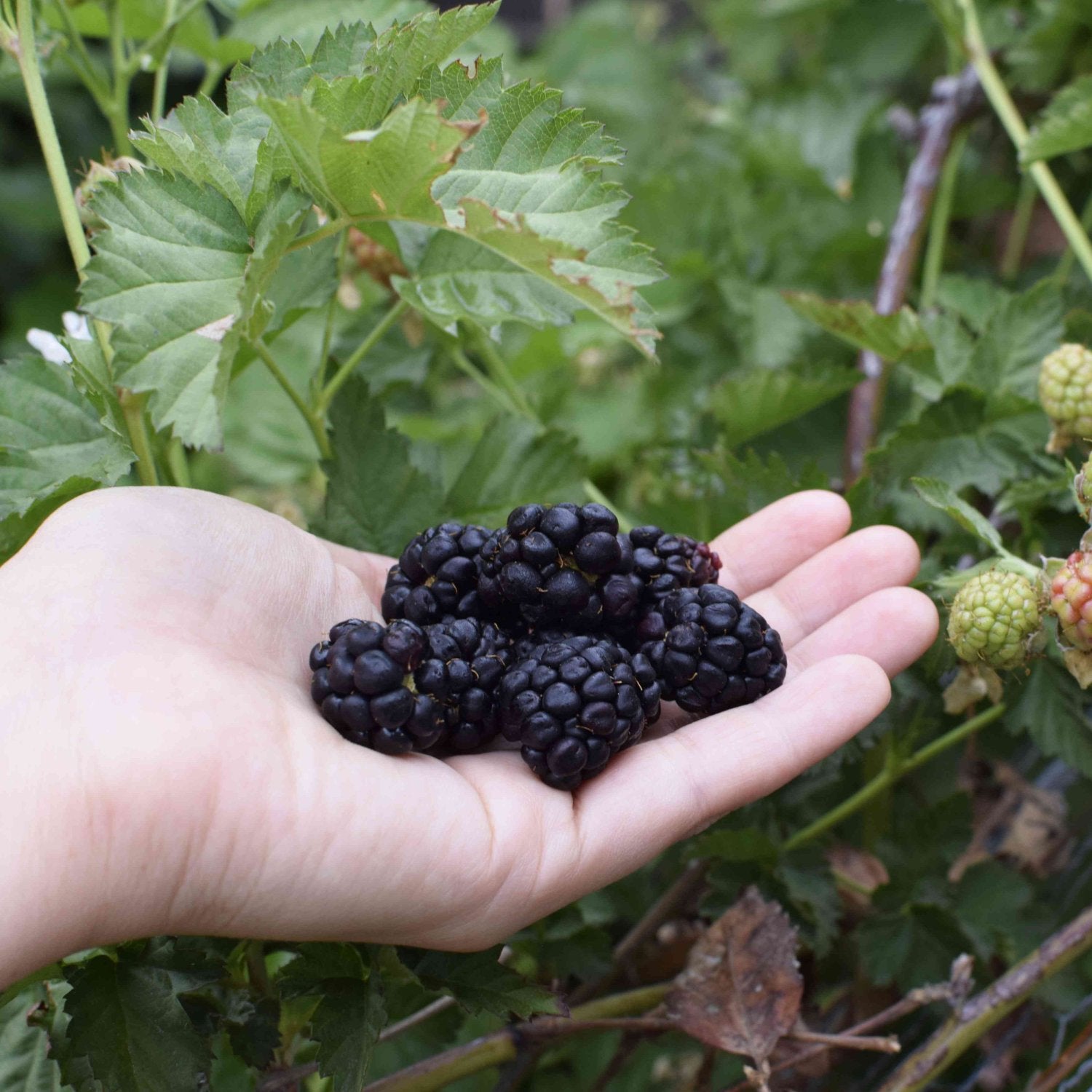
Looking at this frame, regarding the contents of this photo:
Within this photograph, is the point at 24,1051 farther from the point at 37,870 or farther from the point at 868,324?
the point at 868,324

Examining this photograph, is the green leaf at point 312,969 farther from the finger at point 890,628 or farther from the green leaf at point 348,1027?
the finger at point 890,628

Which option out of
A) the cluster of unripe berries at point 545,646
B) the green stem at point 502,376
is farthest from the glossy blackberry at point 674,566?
the green stem at point 502,376

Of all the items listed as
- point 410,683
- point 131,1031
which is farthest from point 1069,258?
point 131,1031

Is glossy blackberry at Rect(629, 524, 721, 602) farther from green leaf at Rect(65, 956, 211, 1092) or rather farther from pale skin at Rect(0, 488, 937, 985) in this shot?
green leaf at Rect(65, 956, 211, 1092)

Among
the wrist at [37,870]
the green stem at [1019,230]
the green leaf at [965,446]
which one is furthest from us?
the green stem at [1019,230]

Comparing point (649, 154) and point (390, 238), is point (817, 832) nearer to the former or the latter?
point (390, 238)

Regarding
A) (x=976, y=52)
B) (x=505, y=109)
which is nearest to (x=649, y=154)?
(x=976, y=52)

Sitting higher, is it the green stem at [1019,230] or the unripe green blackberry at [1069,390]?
the unripe green blackberry at [1069,390]
